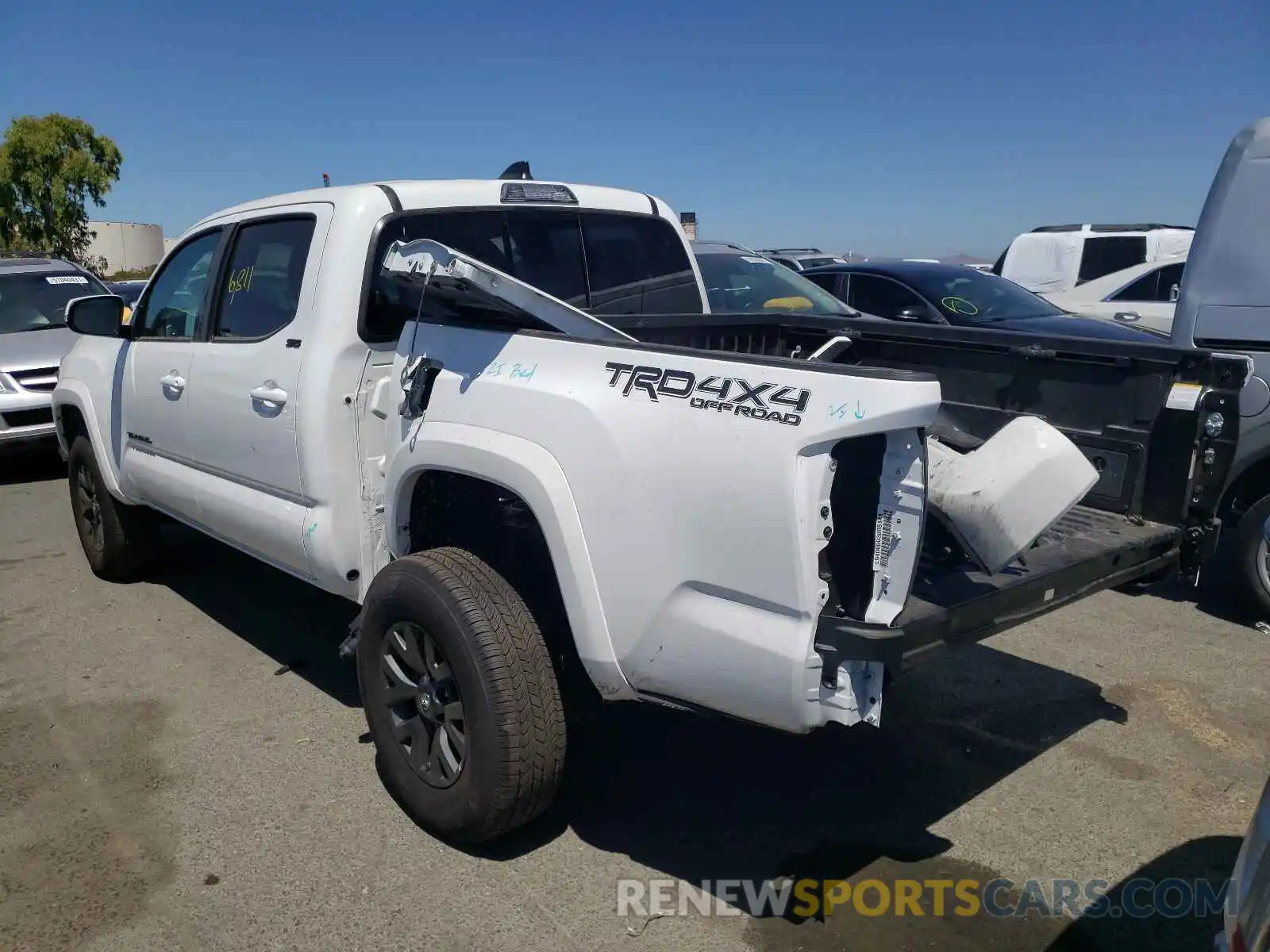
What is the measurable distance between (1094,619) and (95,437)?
214 inches

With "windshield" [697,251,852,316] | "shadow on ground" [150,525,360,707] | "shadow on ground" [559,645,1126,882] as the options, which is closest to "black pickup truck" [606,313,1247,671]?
"shadow on ground" [559,645,1126,882]

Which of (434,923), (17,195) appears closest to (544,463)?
(434,923)

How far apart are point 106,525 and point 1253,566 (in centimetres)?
620

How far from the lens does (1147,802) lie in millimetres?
3486

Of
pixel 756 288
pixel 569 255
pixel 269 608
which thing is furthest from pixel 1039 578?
pixel 756 288

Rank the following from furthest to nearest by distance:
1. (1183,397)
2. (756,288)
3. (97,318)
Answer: (756,288), (97,318), (1183,397)

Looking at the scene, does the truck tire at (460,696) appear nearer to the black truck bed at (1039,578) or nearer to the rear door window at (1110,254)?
the black truck bed at (1039,578)

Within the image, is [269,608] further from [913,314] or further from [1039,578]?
[913,314]

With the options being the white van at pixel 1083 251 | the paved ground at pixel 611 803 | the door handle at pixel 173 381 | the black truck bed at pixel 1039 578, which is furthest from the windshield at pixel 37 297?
the white van at pixel 1083 251

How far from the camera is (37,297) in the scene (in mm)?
10039

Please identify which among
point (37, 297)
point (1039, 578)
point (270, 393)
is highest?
point (270, 393)

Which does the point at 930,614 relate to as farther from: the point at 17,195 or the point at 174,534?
the point at 17,195

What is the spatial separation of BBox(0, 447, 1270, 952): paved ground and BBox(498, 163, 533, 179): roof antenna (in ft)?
7.59

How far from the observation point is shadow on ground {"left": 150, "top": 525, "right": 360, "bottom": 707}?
4707 mm
